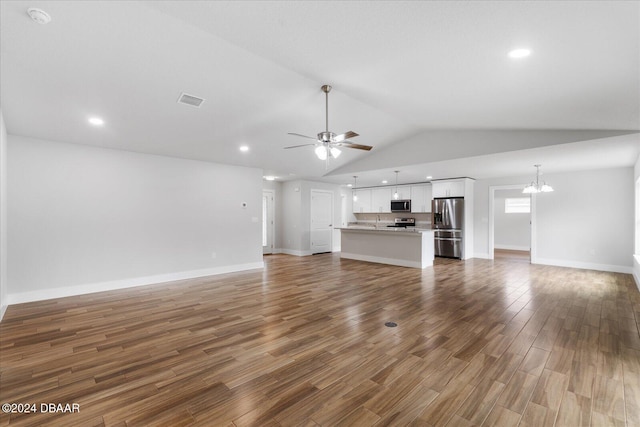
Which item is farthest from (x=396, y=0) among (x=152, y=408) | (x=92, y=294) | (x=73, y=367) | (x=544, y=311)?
(x=92, y=294)

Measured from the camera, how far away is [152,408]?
189 centimetres

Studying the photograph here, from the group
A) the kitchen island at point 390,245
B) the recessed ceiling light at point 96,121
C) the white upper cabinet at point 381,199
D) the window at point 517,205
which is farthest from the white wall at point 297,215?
the window at point 517,205

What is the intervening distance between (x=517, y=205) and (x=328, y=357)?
430 inches

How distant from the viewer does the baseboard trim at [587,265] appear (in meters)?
6.42

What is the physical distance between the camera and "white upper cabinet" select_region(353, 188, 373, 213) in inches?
417

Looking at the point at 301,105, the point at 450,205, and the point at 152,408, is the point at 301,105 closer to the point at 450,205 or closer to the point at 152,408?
the point at 152,408

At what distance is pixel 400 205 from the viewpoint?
9.66 m

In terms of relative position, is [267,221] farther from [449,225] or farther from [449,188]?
[449,188]

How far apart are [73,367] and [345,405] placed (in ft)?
7.77

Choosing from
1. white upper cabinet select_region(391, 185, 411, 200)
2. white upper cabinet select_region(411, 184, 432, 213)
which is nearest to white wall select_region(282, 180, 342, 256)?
white upper cabinet select_region(391, 185, 411, 200)

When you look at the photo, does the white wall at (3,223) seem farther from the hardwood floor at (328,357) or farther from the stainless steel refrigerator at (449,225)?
the stainless steel refrigerator at (449,225)

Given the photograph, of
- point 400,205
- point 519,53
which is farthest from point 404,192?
point 519,53

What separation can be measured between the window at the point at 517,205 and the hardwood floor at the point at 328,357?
6.39 m

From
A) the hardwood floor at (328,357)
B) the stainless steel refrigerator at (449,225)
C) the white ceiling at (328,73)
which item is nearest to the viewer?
the hardwood floor at (328,357)
